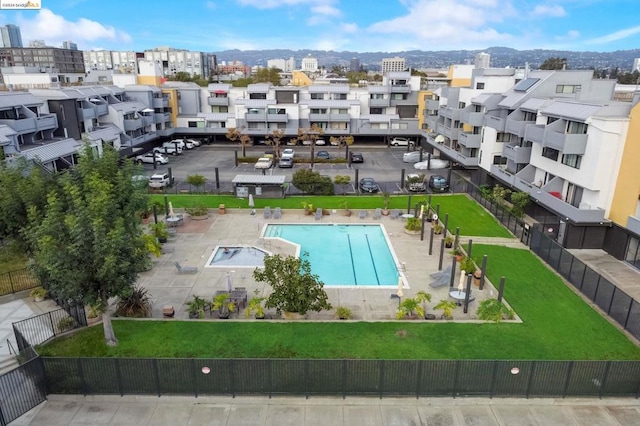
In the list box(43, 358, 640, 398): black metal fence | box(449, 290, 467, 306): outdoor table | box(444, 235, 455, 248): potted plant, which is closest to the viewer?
box(43, 358, 640, 398): black metal fence

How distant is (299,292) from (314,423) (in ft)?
19.4

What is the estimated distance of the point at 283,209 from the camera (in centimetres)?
3738

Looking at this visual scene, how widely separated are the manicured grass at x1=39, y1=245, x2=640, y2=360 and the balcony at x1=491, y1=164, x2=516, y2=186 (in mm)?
19732

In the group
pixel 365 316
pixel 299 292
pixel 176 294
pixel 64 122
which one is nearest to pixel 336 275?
pixel 365 316

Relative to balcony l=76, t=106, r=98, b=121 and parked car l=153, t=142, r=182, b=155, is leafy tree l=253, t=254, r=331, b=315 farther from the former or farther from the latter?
parked car l=153, t=142, r=182, b=155

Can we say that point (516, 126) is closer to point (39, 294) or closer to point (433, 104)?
point (433, 104)

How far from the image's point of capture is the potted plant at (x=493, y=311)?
66.1 feet

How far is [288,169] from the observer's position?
5547cm

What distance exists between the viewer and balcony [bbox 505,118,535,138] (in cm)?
3725

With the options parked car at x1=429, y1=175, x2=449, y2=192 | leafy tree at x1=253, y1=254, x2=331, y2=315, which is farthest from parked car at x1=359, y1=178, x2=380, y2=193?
leafy tree at x1=253, y1=254, x2=331, y2=315

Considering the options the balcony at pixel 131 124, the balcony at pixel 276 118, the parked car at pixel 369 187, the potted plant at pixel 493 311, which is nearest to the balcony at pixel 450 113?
the parked car at pixel 369 187

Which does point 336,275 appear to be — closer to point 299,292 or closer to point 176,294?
point 299,292

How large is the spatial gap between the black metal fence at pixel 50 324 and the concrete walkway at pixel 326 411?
4.06 meters

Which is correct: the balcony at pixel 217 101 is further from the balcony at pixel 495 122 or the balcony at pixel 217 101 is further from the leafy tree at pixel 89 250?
the leafy tree at pixel 89 250
